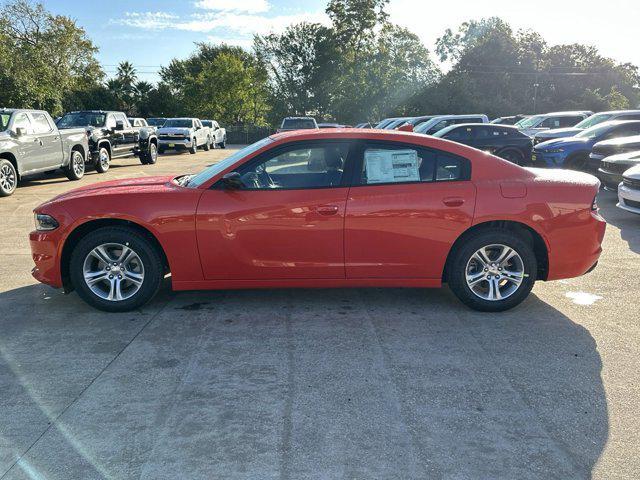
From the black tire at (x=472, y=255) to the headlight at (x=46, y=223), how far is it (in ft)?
11.4

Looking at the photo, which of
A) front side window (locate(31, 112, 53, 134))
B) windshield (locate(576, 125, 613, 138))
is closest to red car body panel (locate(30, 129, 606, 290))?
front side window (locate(31, 112, 53, 134))

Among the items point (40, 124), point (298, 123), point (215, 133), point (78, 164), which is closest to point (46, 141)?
point (40, 124)

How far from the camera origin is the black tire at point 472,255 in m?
4.42

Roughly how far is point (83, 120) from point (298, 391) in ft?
52.1

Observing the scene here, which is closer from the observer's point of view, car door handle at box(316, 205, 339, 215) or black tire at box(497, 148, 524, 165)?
car door handle at box(316, 205, 339, 215)

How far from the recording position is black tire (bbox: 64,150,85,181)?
44.1ft

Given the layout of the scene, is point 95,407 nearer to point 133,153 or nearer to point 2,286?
point 2,286

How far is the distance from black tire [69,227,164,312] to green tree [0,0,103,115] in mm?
27441

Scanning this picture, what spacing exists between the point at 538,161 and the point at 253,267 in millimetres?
11721

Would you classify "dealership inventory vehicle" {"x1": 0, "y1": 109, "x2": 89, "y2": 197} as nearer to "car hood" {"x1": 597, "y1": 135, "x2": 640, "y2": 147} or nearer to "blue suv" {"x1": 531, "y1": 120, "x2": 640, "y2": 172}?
"blue suv" {"x1": 531, "y1": 120, "x2": 640, "y2": 172}

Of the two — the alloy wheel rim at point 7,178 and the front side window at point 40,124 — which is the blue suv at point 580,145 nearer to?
the front side window at point 40,124

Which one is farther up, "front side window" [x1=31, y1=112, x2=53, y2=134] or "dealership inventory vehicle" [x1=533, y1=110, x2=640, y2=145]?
"front side window" [x1=31, y1=112, x2=53, y2=134]

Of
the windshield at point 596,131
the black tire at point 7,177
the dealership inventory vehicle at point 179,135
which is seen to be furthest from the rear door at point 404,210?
the dealership inventory vehicle at point 179,135

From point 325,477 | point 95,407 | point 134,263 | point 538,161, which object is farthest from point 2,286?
point 538,161
